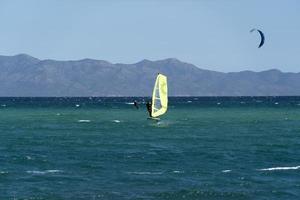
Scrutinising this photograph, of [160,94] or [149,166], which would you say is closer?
[149,166]

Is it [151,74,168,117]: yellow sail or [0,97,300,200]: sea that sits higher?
[151,74,168,117]: yellow sail

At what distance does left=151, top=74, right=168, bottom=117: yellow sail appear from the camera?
126 m

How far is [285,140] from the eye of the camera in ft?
309

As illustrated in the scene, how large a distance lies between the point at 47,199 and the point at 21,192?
3.07m

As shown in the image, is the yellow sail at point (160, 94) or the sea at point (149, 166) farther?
the yellow sail at point (160, 94)

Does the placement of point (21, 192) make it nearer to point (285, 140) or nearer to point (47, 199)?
point (47, 199)

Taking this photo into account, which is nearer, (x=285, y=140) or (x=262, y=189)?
(x=262, y=189)

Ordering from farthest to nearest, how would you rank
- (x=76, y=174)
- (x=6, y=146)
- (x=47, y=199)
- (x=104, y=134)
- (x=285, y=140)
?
(x=104, y=134), (x=285, y=140), (x=6, y=146), (x=76, y=174), (x=47, y=199)

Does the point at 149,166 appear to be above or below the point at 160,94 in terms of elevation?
below

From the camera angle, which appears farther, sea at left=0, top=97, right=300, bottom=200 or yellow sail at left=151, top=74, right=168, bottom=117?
yellow sail at left=151, top=74, right=168, bottom=117

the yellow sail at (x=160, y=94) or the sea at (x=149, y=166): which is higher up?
the yellow sail at (x=160, y=94)

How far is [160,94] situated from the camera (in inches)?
5039

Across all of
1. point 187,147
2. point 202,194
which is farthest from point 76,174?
point 187,147

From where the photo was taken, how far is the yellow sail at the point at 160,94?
126125mm
